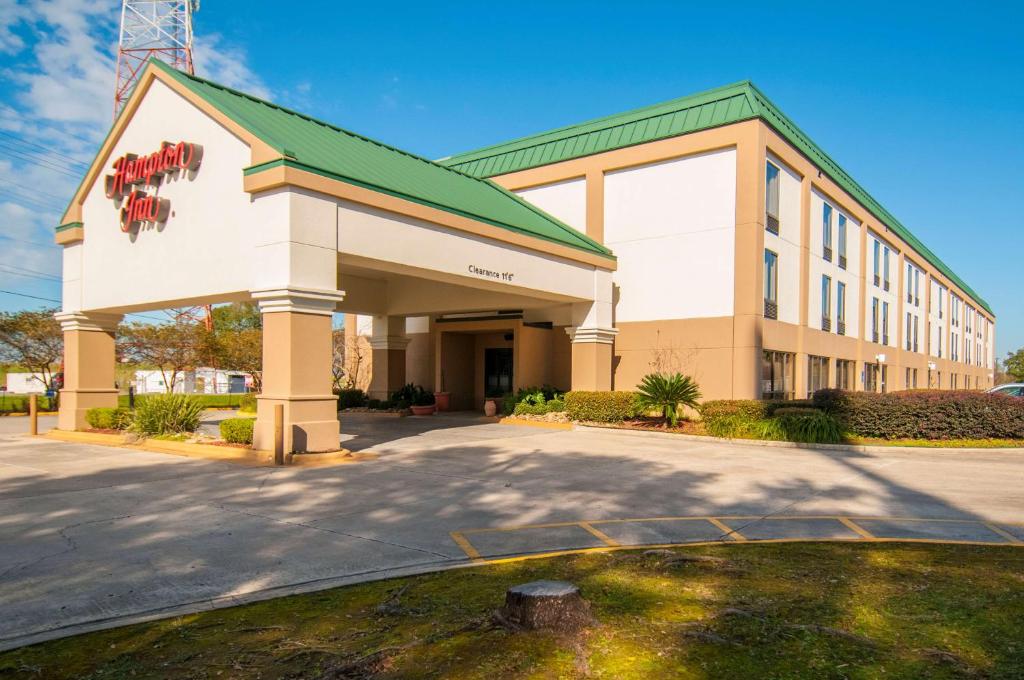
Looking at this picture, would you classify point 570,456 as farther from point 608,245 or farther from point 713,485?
point 608,245

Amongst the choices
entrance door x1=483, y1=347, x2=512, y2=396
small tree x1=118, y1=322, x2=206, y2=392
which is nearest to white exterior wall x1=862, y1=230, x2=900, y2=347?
entrance door x1=483, y1=347, x2=512, y2=396

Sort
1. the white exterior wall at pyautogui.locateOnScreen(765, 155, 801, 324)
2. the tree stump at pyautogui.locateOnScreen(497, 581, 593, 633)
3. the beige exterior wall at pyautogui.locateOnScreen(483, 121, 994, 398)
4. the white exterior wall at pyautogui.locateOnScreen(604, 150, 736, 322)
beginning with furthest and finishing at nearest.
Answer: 1. the white exterior wall at pyautogui.locateOnScreen(765, 155, 801, 324)
2. the white exterior wall at pyautogui.locateOnScreen(604, 150, 736, 322)
3. the beige exterior wall at pyautogui.locateOnScreen(483, 121, 994, 398)
4. the tree stump at pyautogui.locateOnScreen(497, 581, 593, 633)

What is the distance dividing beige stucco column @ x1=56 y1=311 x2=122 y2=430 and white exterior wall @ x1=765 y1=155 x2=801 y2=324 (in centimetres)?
2156

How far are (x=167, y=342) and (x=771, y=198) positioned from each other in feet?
99.2

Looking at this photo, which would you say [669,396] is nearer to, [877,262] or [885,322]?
[877,262]

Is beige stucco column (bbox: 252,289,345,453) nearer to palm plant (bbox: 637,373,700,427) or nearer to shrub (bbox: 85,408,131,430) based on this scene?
shrub (bbox: 85,408,131,430)

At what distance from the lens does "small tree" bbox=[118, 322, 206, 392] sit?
36906 millimetres

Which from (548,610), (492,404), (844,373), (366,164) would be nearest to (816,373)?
(844,373)

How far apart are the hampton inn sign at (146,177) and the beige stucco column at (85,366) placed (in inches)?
156

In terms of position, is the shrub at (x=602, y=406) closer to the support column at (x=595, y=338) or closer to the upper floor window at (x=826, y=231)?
the support column at (x=595, y=338)

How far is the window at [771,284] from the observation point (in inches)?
968

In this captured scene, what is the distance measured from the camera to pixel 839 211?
1252 inches

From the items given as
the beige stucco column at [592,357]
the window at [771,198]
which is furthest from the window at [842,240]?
the beige stucco column at [592,357]

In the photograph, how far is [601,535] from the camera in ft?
27.4
